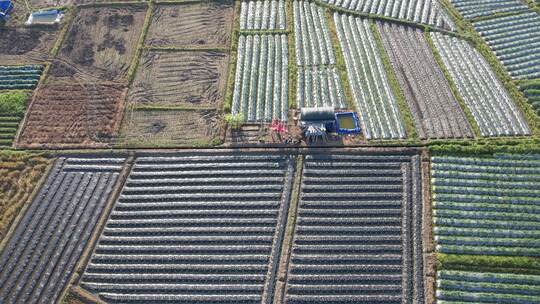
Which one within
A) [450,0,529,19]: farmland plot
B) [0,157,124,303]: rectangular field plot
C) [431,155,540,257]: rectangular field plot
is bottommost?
[0,157,124,303]: rectangular field plot

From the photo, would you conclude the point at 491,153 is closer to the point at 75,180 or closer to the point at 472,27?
the point at 472,27

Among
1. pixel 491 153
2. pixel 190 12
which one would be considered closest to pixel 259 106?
pixel 190 12

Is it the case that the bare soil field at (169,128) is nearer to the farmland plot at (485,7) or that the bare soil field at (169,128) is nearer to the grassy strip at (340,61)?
the grassy strip at (340,61)

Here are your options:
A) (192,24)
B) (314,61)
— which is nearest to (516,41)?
(314,61)

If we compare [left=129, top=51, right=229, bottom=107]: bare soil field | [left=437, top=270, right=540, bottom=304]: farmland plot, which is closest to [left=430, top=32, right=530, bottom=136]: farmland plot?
[left=437, top=270, right=540, bottom=304]: farmland plot

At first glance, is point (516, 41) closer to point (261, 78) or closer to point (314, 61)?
point (314, 61)

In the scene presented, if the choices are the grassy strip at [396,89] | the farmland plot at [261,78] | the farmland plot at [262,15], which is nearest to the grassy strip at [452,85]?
the grassy strip at [396,89]

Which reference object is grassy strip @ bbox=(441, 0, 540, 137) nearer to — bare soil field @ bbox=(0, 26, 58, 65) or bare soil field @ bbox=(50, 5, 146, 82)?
bare soil field @ bbox=(50, 5, 146, 82)
